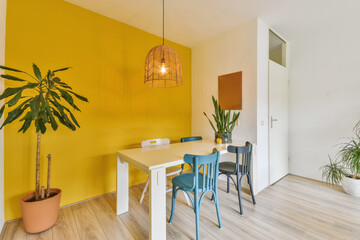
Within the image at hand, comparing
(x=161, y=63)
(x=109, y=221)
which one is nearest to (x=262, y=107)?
(x=161, y=63)

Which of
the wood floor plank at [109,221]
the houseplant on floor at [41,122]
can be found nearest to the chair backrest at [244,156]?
the wood floor plank at [109,221]

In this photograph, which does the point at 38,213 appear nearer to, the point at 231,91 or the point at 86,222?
the point at 86,222

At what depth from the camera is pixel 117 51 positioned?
247 cm

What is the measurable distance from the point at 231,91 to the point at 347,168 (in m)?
2.13

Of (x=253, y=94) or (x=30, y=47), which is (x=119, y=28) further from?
(x=253, y=94)

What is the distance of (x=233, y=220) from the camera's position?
1783 mm

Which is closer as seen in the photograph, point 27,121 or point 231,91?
point 27,121

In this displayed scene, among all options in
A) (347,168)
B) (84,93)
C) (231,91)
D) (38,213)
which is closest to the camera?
(38,213)

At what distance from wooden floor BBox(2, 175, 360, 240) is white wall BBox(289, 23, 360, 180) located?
0.80 m

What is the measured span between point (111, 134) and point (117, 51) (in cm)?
128

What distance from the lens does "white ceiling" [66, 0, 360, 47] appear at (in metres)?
2.09

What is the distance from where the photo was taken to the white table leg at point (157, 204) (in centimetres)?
134

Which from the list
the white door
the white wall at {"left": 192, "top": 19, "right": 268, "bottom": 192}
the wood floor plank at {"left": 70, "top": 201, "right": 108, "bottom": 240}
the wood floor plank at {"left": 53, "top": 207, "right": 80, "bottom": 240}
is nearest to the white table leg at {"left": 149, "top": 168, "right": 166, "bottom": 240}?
the wood floor plank at {"left": 70, "top": 201, "right": 108, "bottom": 240}

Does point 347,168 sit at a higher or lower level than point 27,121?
lower
